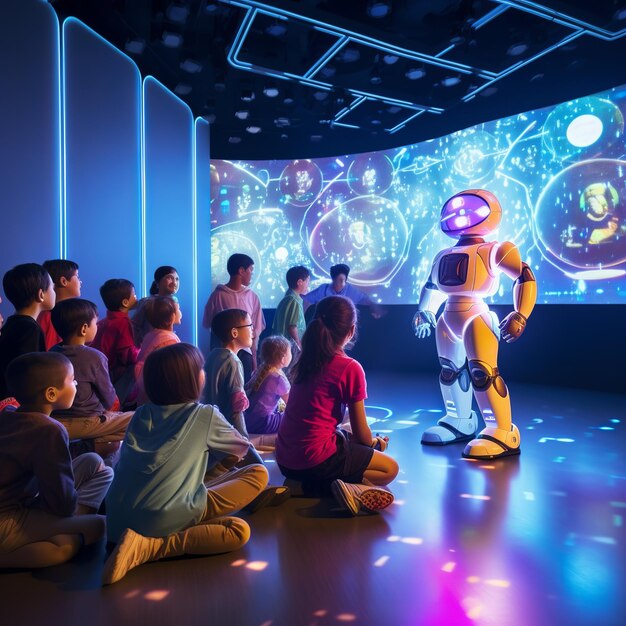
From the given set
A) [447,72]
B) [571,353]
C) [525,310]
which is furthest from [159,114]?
[571,353]

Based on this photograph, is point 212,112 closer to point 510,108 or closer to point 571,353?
point 510,108

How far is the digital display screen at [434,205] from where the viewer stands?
18.5ft

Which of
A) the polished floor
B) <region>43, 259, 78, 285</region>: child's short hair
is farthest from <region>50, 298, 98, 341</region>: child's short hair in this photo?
the polished floor

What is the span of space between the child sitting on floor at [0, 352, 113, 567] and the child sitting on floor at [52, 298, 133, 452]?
691 millimetres

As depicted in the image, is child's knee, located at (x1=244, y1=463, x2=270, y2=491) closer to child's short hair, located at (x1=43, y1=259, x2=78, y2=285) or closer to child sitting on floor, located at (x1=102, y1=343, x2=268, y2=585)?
child sitting on floor, located at (x1=102, y1=343, x2=268, y2=585)

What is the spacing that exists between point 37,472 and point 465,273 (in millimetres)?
2770

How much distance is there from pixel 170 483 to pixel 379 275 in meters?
6.28

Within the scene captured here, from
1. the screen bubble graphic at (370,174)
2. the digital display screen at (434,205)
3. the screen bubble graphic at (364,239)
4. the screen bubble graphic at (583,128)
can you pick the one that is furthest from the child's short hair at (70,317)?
the screen bubble graphic at (370,174)

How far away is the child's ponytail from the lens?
2553 millimetres

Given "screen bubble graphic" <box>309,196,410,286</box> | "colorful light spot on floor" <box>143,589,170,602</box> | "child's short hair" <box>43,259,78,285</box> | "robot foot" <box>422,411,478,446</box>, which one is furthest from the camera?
"screen bubble graphic" <box>309,196,410,286</box>

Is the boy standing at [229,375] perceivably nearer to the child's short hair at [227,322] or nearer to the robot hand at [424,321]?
the child's short hair at [227,322]

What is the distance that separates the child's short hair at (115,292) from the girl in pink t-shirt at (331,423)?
4.24 feet

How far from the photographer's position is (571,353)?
6.22m

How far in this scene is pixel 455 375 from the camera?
12.7 ft
